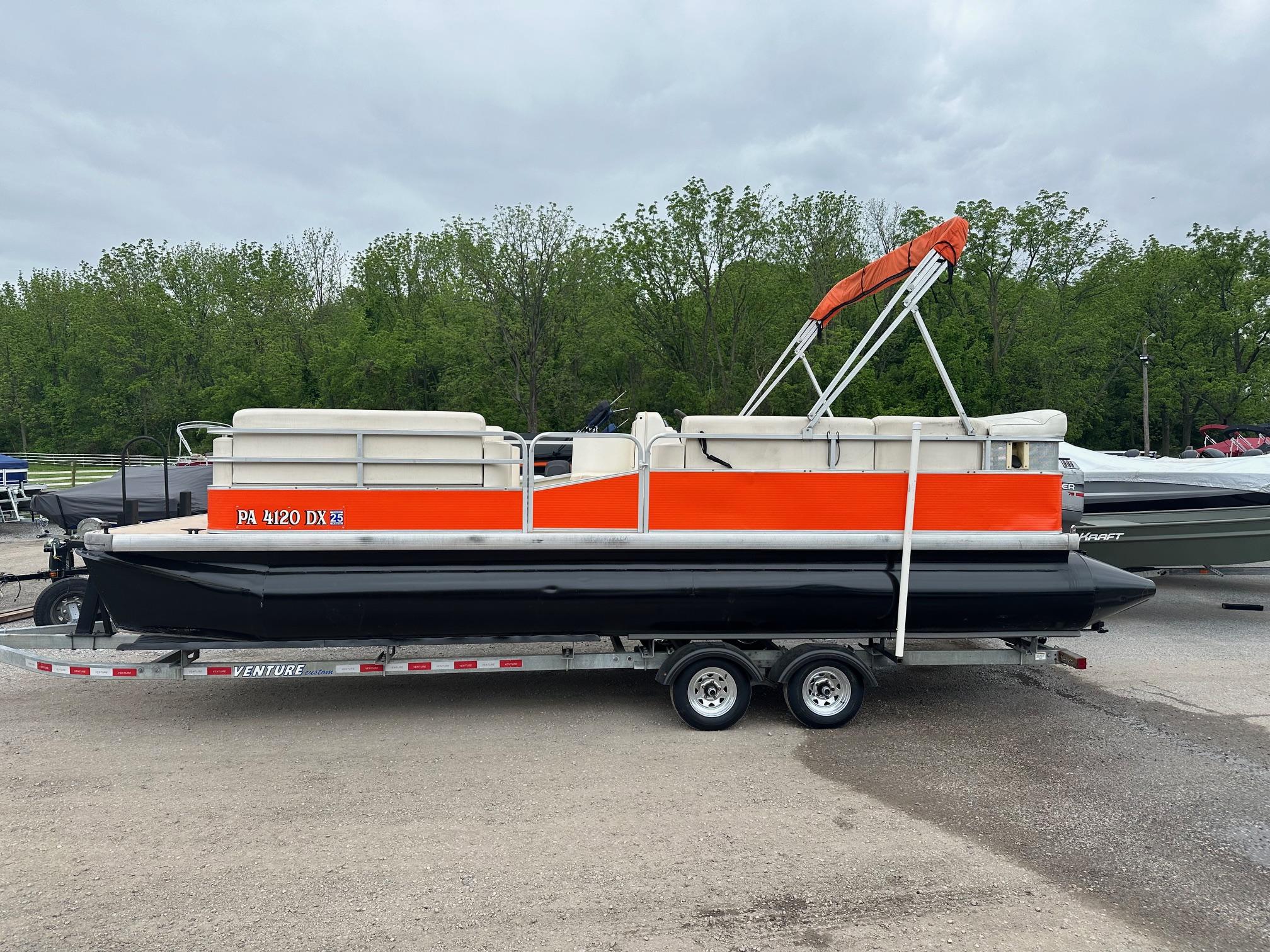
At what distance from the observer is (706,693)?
5.08 m

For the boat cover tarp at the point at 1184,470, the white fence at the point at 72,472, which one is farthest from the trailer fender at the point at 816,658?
the white fence at the point at 72,472

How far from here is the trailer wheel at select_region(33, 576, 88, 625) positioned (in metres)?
6.40

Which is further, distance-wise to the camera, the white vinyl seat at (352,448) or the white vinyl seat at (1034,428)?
the white vinyl seat at (1034,428)

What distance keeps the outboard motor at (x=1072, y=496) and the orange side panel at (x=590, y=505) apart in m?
3.78

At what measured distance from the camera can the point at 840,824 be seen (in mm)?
3783

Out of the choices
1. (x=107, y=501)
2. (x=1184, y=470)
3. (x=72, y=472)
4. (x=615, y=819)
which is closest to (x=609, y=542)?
(x=615, y=819)

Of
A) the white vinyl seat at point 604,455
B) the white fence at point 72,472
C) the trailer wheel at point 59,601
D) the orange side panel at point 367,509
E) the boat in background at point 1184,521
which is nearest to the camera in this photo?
the orange side panel at point 367,509

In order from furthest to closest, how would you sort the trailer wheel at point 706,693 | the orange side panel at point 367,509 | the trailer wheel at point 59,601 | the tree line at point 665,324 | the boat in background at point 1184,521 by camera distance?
the tree line at point 665,324
the boat in background at point 1184,521
the trailer wheel at point 59,601
the trailer wheel at point 706,693
the orange side panel at point 367,509

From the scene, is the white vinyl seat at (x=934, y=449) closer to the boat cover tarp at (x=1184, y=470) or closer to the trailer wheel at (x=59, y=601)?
the boat cover tarp at (x=1184, y=470)

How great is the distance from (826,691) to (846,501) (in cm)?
128

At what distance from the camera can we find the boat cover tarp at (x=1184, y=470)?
842cm

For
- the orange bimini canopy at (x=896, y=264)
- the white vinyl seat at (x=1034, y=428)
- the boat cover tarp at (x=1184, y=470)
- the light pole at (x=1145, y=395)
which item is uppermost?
the light pole at (x=1145, y=395)

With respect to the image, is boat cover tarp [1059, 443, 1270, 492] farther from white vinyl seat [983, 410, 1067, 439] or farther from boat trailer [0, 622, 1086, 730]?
boat trailer [0, 622, 1086, 730]

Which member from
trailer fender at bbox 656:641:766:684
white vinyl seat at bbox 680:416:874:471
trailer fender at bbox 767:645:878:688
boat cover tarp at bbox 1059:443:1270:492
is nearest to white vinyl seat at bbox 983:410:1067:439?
white vinyl seat at bbox 680:416:874:471
